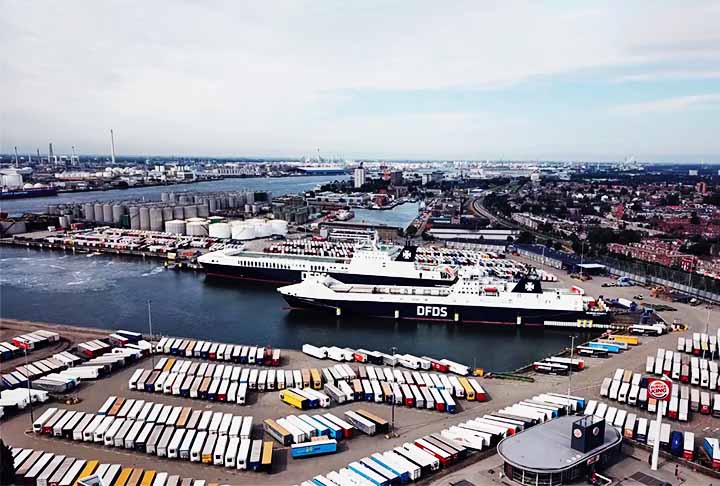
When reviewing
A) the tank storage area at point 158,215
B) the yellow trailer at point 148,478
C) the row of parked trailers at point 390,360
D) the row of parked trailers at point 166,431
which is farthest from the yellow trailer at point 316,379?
the tank storage area at point 158,215

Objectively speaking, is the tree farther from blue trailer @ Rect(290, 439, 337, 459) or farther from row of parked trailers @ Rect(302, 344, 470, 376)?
row of parked trailers @ Rect(302, 344, 470, 376)

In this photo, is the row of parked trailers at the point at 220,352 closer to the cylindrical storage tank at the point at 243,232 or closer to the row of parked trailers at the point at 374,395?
the row of parked trailers at the point at 374,395

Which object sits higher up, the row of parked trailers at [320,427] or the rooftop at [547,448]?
the rooftop at [547,448]

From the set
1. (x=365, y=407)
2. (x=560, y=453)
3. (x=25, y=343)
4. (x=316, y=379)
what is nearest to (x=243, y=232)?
(x=25, y=343)

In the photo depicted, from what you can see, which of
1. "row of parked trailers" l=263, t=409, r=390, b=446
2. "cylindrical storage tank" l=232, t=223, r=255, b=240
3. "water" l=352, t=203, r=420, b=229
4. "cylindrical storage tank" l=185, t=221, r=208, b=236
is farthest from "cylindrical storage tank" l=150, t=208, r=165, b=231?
"row of parked trailers" l=263, t=409, r=390, b=446

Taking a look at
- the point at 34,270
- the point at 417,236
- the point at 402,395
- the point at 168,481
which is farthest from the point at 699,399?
the point at 34,270

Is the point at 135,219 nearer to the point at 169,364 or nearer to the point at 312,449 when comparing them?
the point at 169,364

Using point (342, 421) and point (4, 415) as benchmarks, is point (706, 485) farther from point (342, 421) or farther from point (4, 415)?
point (4, 415)
